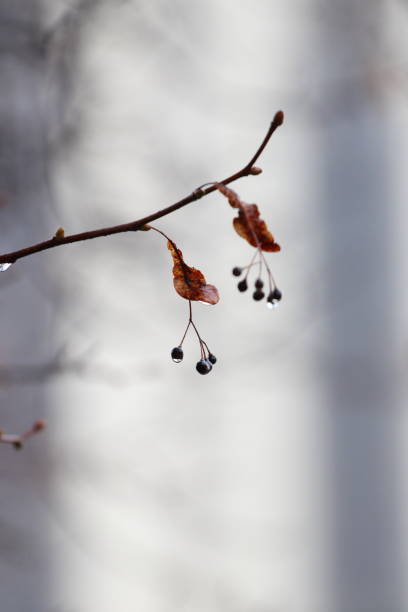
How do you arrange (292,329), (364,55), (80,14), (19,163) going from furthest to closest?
(292,329) → (364,55) → (19,163) → (80,14)

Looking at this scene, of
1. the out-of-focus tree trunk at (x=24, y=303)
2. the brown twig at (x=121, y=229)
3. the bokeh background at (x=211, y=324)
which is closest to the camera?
the brown twig at (x=121, y=229)

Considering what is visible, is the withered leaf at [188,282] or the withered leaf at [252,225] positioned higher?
the withered leaf at [252,225]

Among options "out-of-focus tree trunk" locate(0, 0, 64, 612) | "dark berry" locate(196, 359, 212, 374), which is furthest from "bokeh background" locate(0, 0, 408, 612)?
"dark berry" locate(196, 359, 212, 374)

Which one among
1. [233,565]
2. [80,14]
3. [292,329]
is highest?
[80,14]

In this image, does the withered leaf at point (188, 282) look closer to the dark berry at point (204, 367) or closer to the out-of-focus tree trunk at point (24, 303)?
the dark berry at point (204, 367)

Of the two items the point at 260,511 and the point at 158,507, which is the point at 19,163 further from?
the point at 260,511

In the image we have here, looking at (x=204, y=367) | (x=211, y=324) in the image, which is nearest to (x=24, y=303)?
(x=211, y=324)

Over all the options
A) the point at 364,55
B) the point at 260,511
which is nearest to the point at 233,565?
the point at 260,511

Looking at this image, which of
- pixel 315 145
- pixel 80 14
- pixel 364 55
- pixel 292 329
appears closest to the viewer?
pixel 80 14

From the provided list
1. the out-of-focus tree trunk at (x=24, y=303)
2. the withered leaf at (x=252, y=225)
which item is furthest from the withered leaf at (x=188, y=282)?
the out-of-focus tree trunk at (x=24, y=303)
